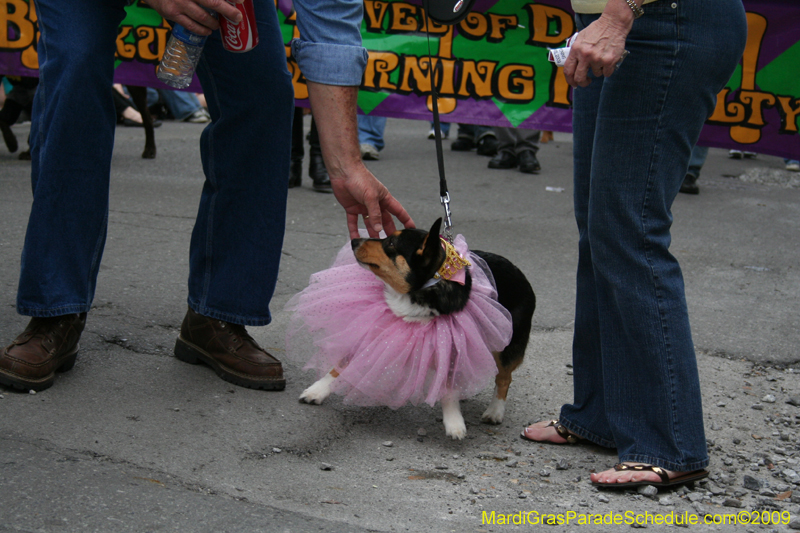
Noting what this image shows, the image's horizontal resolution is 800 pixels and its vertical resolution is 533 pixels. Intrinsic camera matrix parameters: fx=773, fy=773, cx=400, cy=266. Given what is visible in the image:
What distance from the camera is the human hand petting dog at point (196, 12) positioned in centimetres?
209

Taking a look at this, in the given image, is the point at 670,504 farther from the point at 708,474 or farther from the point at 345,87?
the point at 345,87

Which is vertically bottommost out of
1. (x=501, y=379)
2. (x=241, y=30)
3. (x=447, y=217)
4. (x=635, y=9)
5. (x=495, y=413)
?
(x=495, y=413)

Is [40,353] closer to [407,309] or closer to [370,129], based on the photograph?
[407,309]

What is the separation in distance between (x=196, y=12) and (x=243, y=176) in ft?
2.16

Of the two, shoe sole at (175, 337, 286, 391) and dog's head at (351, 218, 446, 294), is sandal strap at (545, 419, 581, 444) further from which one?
shoe sole at (175, 337, 286, 391)

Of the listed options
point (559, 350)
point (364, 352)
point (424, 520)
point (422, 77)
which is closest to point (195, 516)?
point (424, 520)

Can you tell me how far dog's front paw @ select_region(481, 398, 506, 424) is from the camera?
8.80ft

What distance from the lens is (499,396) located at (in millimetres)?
2736

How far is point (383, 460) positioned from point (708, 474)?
3.03 ft

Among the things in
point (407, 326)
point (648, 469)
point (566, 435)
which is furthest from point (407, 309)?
point (648, 469)

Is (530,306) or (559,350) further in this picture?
(559,350)

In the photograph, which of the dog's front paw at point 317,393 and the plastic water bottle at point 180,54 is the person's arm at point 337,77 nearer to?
the plastic water bottle at point 180,54

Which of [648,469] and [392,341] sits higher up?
[392,341]

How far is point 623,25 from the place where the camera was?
182 cm
